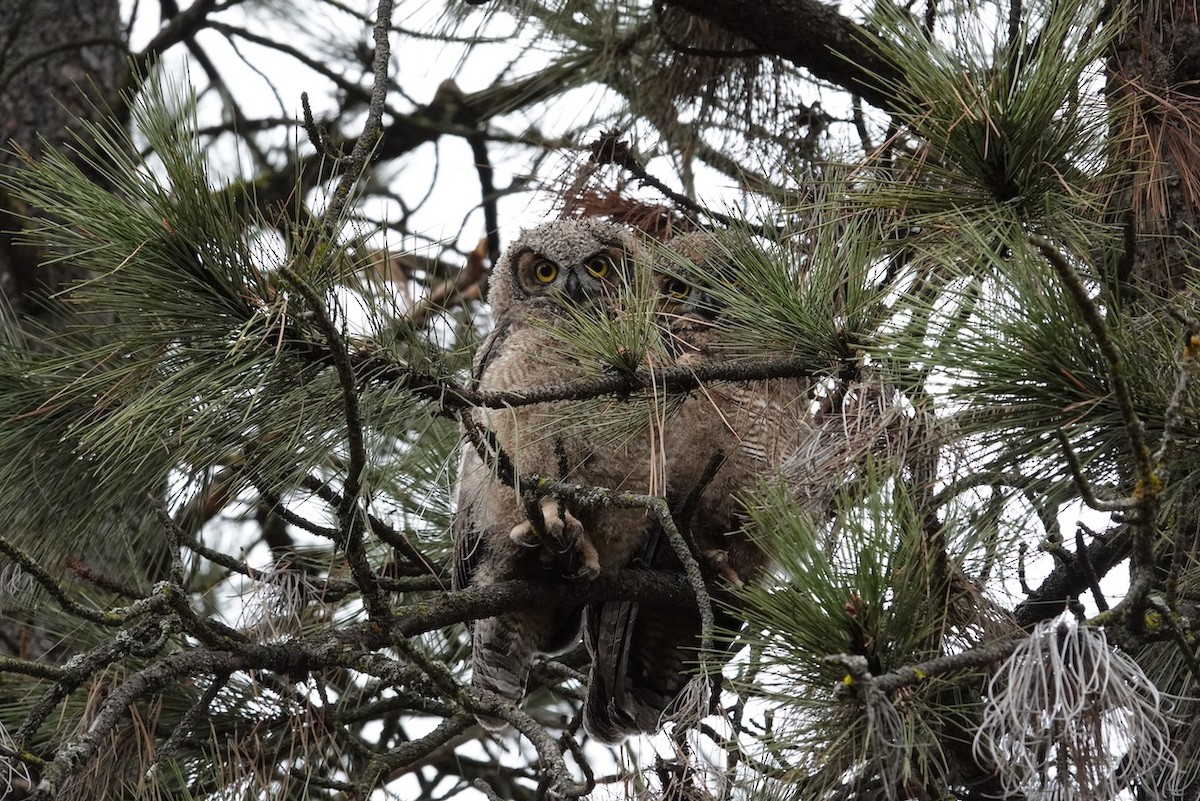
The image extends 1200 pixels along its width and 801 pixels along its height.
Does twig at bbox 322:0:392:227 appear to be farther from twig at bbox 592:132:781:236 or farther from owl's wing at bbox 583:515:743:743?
owl's wing at bbox 583:515:743:743

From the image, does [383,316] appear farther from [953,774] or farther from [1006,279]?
[953,774]

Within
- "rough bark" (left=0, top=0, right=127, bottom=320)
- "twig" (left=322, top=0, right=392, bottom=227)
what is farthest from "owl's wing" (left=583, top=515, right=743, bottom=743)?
"rough bark" (left=0, top=0, right=127, bottom=320)

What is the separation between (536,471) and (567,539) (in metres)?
0.28

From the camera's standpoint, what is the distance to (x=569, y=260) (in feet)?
11.5

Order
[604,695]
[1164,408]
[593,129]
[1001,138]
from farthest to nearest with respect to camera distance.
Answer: [593,129] → [604,695] → [1001,138] → [1164,408]

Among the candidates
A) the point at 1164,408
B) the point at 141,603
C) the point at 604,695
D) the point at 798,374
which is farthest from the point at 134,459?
the point at 1164,408

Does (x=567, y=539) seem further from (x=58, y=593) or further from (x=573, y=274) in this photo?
(x=58, y=593)

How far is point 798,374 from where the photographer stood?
2.14 metres

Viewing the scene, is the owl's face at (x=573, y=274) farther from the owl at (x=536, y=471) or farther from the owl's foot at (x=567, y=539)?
the owl's foot at (x=567, y=539)

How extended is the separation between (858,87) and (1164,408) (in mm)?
1614

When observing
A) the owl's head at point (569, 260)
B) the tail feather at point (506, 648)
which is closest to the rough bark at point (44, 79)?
the owl's head at point (569, 260)

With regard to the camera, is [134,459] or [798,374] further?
[134,459]

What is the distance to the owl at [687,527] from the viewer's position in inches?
113

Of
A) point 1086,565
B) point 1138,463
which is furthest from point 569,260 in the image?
point 1138,463
